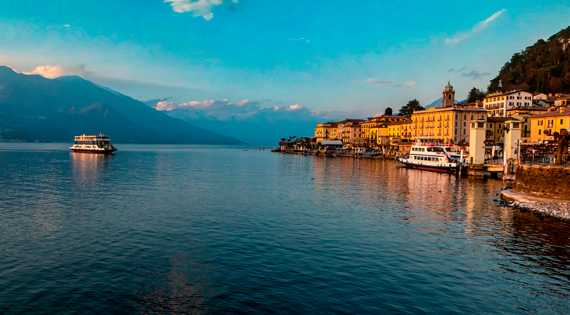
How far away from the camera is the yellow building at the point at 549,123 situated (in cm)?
7882

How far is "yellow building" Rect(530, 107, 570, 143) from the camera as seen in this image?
78.8 meters

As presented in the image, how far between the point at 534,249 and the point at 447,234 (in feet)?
17.7

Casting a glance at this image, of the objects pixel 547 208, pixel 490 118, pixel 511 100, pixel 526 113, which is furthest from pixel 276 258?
pixel 511 100

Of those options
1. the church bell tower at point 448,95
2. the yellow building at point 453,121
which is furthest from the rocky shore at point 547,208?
the church bell tower at point 448,95

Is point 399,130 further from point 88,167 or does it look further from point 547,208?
point 547,208

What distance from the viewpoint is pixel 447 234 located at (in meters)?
26.5

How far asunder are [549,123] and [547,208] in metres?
63.8

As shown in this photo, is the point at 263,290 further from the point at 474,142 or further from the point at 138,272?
the point at 474,142

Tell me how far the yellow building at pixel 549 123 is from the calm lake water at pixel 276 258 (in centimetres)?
5853

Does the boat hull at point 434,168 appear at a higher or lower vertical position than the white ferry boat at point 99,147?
lower

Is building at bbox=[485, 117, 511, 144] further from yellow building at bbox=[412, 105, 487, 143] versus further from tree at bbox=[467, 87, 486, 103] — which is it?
tree at bbox=[467, 87, 486, 103]

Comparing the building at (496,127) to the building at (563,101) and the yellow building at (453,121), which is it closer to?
the yellow building at (453,121)

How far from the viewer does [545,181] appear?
38.3m

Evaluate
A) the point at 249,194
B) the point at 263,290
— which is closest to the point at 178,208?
the point at 249,194
